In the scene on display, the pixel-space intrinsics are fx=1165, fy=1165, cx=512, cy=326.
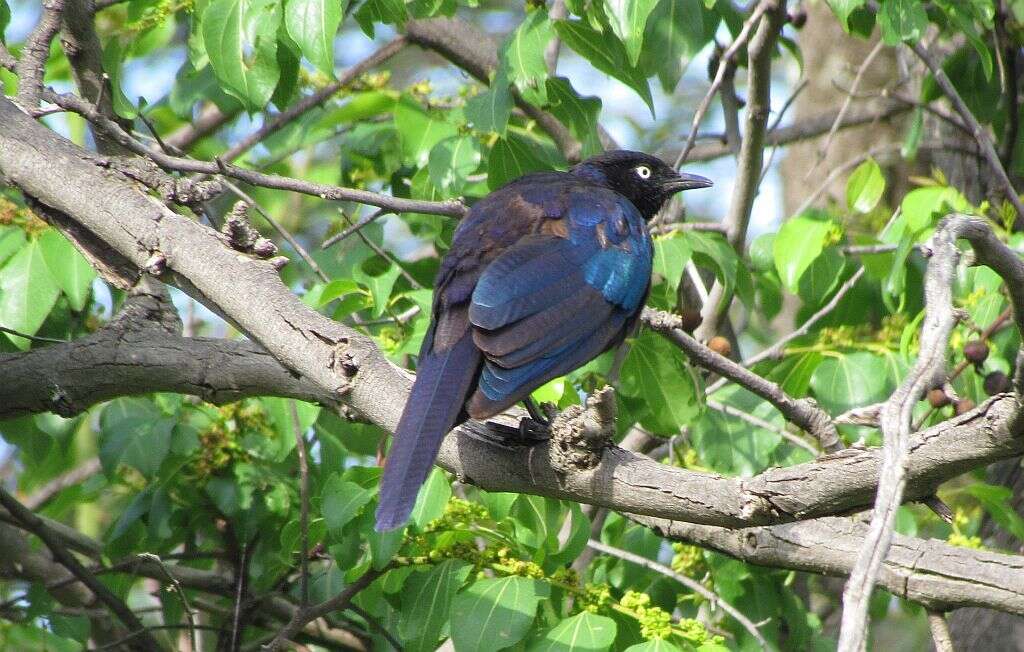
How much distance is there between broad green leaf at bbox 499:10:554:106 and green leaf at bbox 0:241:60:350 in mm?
1633

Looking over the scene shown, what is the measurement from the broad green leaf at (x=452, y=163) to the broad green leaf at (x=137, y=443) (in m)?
1.31

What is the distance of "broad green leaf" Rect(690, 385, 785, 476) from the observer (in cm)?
442

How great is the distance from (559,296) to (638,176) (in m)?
1.48

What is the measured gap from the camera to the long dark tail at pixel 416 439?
2777 millimetres

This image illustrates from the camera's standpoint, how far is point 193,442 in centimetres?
421

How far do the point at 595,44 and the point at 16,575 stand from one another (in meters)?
3.11

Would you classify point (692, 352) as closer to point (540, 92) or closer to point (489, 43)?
point (540, 92)

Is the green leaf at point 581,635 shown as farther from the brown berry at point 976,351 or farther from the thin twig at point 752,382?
the brown berry at point 976,351

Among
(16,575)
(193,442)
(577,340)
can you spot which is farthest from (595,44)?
(16,575)

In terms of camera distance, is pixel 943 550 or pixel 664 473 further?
pixel 943 550

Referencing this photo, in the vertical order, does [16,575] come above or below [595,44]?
below

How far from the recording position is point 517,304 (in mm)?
3459

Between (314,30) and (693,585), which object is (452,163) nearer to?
(314,30)

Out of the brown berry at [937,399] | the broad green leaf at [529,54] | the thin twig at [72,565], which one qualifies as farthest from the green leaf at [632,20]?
the thin twig at [72,565]
